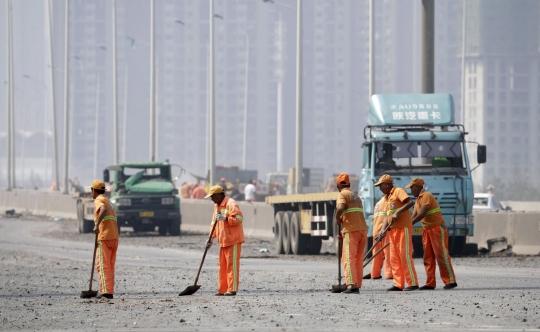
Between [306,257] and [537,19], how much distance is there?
12385 cm

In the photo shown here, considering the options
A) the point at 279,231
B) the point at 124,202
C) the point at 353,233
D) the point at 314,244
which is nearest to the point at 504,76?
the point at 124,202

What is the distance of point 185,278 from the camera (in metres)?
18.9

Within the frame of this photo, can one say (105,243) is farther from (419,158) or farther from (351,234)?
(419,158)

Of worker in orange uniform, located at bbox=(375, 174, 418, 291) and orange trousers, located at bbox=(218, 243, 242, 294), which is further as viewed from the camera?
worker in orange uniform, located at bbox=(375, 174, 418, 291)

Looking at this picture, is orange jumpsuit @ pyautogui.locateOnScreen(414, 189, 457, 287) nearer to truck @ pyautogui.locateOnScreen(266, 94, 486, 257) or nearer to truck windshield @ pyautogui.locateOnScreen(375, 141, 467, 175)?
truck @ pyautogui.locateOnScreen(266, 94, 486, 257)

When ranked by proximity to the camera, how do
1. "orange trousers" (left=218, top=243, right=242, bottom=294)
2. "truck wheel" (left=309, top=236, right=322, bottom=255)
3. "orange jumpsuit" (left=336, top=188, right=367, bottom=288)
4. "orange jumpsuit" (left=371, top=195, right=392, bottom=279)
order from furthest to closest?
1. "truck wheel" (left=309, top=236, right=322, bottom=255)
2. "orange jumpsuit" (left=371, top=195, right=392, bottom=279)
3. "orange jumpsuit" (left=336, top=188, right=367, bottom=288)
4. "orange trousers" (left=218, top=243, right=242, bottom=294)

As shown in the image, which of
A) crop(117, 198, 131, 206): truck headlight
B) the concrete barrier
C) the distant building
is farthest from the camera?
the distant building

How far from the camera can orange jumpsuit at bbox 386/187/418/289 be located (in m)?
15.1

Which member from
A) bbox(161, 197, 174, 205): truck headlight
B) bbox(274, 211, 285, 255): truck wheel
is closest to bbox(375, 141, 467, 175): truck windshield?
bbox(274, 211, 285, 255): truck wheel

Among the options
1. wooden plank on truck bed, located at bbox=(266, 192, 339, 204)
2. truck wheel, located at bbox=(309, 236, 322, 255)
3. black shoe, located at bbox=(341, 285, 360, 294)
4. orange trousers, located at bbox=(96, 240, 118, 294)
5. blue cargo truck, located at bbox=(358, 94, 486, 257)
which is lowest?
truck wheel, located at bbox=(309, 236, 322, 255)

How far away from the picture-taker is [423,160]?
23.4m

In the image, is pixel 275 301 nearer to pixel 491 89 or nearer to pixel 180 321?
pixel 180 321

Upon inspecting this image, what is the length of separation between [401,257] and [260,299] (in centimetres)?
201

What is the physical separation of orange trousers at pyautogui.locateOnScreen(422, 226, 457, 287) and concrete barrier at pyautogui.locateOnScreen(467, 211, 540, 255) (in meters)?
8.88
